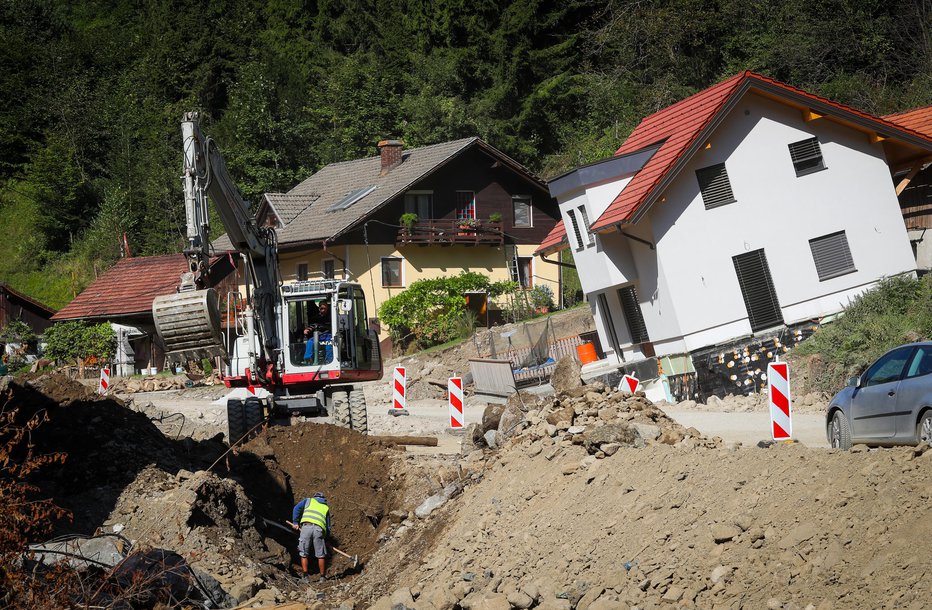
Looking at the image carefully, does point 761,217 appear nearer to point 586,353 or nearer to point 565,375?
point 565,375

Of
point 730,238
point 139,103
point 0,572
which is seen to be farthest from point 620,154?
point 139,103

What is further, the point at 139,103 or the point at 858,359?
the point at 139,103

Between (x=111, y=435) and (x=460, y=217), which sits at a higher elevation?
(x=460, y=217)

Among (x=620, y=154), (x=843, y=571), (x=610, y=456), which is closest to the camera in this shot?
(x=843, y=571)

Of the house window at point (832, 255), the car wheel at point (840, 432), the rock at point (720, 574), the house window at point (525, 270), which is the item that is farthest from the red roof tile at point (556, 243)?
the rock at point (720, 574)

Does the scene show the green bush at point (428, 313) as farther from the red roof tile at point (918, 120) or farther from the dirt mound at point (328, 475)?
the dirt mound at point (328, 475)

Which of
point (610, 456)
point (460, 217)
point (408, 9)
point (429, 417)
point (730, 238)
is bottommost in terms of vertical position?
point (610, 456)

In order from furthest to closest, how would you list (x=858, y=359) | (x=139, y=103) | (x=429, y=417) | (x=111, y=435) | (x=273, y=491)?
1. (x=139, y=103)
2. (x=429, y=417)
3. (x=858, y=359)
4. (x=273, y=491)
5. (x=111, y=435)

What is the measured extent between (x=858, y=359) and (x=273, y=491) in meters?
11.8

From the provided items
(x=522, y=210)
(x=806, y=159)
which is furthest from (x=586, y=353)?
(x=522, y=210)

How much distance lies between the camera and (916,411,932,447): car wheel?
1122 centimetres

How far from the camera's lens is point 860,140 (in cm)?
2695

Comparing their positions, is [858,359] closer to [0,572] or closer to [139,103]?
[0,572]

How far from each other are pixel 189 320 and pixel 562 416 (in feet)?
19.5
